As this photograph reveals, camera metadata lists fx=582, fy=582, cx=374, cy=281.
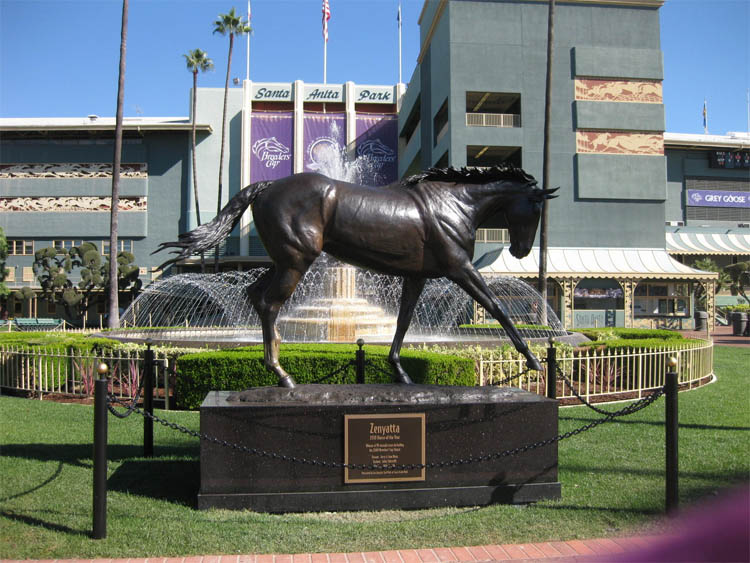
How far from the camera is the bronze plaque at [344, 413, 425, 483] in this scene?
4715mm

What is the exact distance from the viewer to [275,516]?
454 cm

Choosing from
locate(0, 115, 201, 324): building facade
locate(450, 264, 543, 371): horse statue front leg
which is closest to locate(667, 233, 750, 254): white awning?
locate(0, 115, 201, 324): building facade

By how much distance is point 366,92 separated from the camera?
A: 4888cm

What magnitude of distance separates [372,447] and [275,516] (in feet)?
3.01

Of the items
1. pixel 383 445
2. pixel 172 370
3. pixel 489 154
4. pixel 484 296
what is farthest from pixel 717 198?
pixel 383 445

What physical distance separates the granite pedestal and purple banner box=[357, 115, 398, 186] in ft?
142

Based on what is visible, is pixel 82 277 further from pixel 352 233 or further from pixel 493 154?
pixel 352 233

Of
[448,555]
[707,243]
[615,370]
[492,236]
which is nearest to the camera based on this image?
[448,555]

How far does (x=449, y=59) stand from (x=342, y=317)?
23.7 metres

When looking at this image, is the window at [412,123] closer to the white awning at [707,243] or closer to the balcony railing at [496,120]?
the balcony railing at [496,120]

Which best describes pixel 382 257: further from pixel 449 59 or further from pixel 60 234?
pixel 60 234

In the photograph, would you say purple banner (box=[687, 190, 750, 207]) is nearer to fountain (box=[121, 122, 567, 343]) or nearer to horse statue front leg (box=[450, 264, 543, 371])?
fountain (box=[121, 122, 567, 343])

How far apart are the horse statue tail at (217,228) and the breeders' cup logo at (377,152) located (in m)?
43.0

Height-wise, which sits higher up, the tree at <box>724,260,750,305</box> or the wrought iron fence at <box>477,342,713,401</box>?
the tree at <box>724,260,750,305</box>
